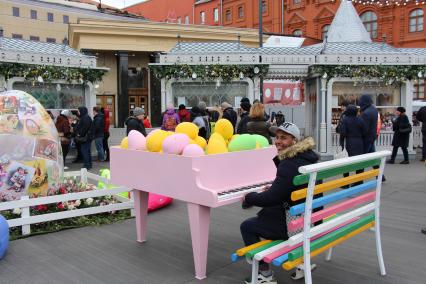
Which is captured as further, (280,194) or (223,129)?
(223,129)

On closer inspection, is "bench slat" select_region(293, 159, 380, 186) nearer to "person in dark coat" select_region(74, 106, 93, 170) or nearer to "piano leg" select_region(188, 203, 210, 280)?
"piano leg" select_region(188, 203, 210, 280)

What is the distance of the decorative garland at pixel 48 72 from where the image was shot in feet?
36.2

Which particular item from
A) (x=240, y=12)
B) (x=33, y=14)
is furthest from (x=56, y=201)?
(x=240, y=12)

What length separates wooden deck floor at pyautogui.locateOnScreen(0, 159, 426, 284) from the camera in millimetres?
4113

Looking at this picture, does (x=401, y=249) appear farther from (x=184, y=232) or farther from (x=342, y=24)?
(x=342, y=24)

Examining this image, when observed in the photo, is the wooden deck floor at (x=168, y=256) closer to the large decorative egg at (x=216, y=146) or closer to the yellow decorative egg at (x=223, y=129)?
the large decorative egg at (x=216, y=146)

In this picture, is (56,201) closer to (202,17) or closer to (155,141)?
(155,141)

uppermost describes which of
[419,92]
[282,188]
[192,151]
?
[419,92]

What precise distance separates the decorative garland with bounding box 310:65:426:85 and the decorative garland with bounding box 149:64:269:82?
174cm

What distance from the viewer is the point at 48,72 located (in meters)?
11.6

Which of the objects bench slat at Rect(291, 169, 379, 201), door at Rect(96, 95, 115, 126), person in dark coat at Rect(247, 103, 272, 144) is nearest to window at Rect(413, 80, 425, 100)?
door at Rect(96, 95, 115, 126)

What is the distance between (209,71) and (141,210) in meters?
8.05

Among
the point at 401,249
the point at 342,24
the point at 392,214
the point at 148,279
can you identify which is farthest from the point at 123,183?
the point at 342,24

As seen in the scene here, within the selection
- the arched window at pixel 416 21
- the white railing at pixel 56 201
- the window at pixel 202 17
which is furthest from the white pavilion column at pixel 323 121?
the window at pixel 202 17
